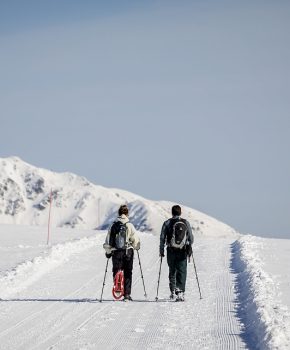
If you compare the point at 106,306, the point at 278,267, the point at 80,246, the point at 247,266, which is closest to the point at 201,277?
the point at 247,266

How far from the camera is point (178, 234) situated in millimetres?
15664

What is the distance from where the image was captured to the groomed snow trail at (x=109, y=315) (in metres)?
10.3

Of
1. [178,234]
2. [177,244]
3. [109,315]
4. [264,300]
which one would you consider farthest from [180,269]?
[109,315]

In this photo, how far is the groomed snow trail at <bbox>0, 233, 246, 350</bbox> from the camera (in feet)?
33.8

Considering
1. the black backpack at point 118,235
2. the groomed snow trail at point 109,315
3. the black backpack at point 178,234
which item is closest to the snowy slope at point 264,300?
the groomed snow trail at point 109,315

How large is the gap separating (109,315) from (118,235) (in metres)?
3.09

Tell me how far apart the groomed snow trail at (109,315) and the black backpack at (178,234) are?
1.20 meters

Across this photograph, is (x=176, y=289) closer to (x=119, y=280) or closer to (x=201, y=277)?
(x=119, y=280)

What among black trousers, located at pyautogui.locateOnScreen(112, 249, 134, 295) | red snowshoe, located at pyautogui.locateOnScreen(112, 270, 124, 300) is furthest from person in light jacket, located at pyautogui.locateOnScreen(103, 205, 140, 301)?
red snowshoe, located at pyautogui.locateOnScreen(112, 270, 124, 300)

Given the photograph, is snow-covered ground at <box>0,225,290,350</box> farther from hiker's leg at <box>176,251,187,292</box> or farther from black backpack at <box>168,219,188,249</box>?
black backpack at <box>168,219,188,249</box>

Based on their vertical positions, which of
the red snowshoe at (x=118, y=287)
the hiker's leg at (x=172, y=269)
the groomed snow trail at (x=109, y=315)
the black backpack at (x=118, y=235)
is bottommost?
the groomed snow trail at (x=109, y=315)

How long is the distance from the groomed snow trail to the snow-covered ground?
0.01 metres

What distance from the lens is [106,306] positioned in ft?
46.1

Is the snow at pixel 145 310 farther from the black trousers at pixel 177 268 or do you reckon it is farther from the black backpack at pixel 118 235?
the black backpack at pixel 118 235
